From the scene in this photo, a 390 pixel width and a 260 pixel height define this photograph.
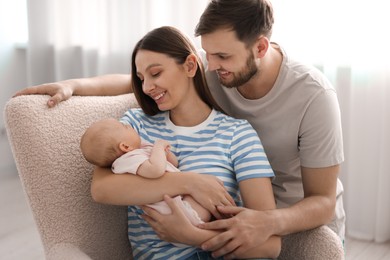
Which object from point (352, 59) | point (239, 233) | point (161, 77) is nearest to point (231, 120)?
point (161, 77)

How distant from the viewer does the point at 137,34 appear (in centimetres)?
320

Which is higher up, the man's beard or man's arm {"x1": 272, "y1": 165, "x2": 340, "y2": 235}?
the man's beard

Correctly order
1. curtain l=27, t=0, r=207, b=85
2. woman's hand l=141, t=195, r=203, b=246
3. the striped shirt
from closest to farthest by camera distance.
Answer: woman's hand l=141, t=195, r=203, b=246 < the striped shirt < curtain l=27, t=0, r=207, b=85

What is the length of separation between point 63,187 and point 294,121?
0.67 m

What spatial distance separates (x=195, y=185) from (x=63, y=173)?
358 mm

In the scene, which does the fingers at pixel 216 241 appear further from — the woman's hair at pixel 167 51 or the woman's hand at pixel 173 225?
the woman's hair at pixel 167 51

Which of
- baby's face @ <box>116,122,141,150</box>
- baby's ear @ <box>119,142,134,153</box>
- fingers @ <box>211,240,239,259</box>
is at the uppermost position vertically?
baby's face @ <box>116,122,141,150</box>

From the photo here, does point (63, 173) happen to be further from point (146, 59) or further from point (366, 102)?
point (366, 102)

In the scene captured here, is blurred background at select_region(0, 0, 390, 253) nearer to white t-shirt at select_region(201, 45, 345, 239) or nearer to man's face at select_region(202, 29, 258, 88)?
white t-shirt at select_region(201, 45, 345, 239)

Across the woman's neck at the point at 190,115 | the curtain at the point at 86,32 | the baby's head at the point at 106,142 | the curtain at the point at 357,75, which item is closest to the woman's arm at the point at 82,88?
the baby's head at the point at 106,142

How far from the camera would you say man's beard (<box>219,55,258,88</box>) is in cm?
158

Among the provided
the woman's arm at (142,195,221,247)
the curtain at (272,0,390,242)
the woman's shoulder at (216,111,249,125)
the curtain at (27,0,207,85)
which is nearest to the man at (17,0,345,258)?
the woman's shoulder at (216,111,249,125)

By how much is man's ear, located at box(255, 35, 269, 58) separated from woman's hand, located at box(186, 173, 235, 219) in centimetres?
43

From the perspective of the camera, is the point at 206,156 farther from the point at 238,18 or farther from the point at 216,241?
the point at 238,18
